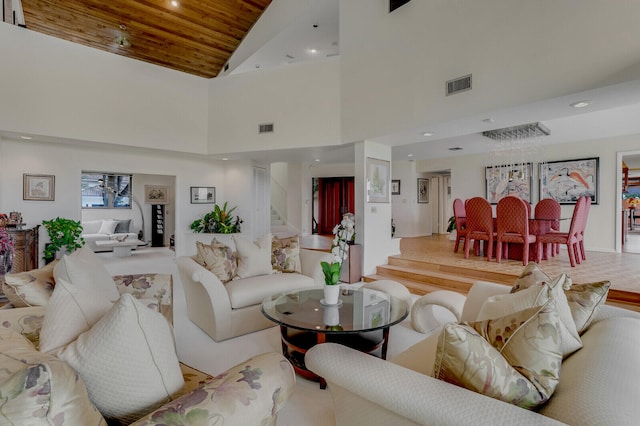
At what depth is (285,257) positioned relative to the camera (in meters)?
4.00

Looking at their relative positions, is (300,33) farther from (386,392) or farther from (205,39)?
(386,392)

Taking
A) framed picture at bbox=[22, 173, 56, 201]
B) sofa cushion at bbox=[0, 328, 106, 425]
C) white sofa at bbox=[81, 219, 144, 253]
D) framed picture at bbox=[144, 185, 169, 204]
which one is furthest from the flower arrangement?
framed picture at bbox=[144, 185, 169, 204]

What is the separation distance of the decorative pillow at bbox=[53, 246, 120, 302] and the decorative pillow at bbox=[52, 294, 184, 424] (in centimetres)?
121

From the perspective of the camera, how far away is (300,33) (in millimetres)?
6652

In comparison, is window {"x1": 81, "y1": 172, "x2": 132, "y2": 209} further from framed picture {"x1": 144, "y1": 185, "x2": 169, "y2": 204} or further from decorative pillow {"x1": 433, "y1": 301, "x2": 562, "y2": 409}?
decorative pillow {"x1": 433, "y1": 301, "x2": 562, "y2": 409}

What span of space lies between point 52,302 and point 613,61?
4.37 metres

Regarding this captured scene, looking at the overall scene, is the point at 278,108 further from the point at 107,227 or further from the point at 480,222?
the point at 107,227

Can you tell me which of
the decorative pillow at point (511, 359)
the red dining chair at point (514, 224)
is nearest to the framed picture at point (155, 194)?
the red dining chair at point (514, 224)

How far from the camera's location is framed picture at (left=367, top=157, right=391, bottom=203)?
5.50 m

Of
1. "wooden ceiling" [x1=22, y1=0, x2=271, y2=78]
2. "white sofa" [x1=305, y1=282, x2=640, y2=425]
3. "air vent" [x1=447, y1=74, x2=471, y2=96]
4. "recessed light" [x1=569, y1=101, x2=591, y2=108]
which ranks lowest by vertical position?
"white sofa" [x1=305, y1=282, x2=640, y2=425]

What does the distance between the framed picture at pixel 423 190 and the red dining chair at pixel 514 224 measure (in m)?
5.03

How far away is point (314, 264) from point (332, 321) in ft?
5.31

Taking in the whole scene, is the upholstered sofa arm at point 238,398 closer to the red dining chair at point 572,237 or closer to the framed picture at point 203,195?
the red dining chair at point 572,237

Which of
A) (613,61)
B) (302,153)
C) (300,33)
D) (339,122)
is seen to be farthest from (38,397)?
(300,33)
